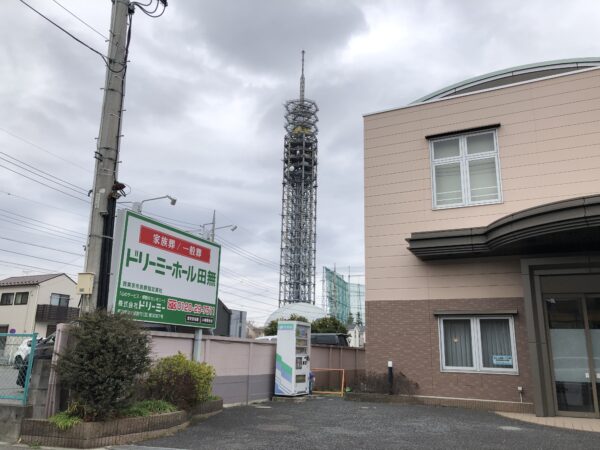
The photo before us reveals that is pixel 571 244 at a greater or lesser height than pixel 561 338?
greater

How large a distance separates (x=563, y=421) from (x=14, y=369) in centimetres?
1039

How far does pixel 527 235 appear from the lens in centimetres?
1058

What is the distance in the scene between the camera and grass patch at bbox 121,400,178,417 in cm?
772

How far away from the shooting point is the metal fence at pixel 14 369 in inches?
296

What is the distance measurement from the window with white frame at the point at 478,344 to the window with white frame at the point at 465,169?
3142mm

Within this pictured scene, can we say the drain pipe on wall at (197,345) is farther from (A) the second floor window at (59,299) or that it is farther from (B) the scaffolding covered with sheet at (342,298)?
(B) the scaffolding covered with sheet at (342,298)

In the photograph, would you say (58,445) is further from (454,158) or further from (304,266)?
(304,266)

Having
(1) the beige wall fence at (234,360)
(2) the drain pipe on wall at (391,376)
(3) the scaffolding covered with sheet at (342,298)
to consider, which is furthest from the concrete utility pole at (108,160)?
(3) the scaffolding covered with sheet at (342,298)

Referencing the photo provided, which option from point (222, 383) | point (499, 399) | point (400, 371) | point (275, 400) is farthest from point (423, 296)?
point (222, 383)

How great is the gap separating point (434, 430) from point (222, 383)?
5.20 m

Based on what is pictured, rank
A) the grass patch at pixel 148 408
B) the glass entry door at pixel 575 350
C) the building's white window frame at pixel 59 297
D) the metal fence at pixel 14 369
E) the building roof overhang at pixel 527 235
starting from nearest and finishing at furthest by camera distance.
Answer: the metal fence at pixel 14 369
the grass patch at pixel 148 408
the building roof overhang at pixel 527 235
the glass entry door at pixel 575 350
the building's white window frame at pixel 59 297

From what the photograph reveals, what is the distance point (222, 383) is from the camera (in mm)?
11805

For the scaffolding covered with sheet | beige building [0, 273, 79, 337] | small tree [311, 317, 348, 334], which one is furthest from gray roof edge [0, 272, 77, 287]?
the scaffolding covered with sheet

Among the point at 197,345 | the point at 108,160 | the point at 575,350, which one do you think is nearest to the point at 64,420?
the point at 197,345
